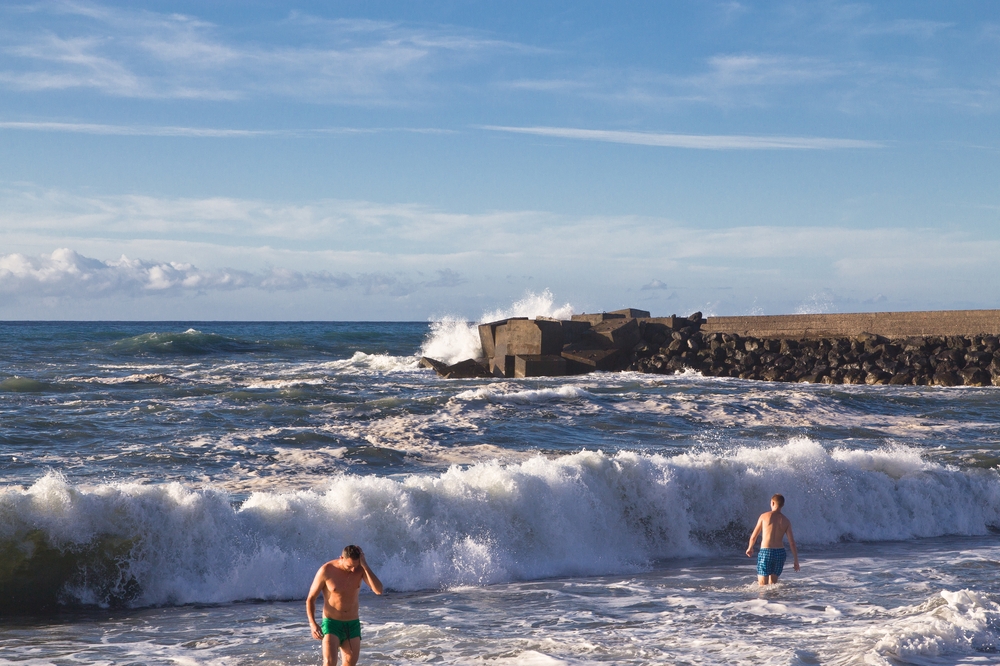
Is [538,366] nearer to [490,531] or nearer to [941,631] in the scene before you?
[490,531]

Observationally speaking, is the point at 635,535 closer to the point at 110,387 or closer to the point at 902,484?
the point at 902,484

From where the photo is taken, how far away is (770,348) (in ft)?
84.2

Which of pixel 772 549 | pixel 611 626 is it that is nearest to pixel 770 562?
pixel 772 549

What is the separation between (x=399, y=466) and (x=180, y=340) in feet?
94.3

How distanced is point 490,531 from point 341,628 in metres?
3.97

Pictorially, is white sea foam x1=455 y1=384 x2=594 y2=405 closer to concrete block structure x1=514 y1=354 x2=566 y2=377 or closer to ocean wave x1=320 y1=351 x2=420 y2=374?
concrete block structure x1=514 y1=354 x2=566 y2=377

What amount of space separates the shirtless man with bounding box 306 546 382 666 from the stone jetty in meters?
18.8

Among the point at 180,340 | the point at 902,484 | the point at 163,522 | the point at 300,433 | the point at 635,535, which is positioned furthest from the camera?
the point at 180,340

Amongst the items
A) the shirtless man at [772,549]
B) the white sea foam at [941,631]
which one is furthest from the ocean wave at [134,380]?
the white sea foam at [941,631]

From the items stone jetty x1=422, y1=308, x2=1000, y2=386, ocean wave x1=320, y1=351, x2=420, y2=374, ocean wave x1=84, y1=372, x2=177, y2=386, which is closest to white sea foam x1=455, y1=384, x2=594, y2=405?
stone jetty x1=422, y1=308, x2=1000, y2=386

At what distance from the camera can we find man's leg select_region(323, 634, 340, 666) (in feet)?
17.4

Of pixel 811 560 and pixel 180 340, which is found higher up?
pixel 180 340

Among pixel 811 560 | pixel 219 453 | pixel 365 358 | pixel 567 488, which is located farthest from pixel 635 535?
pixel 365 358

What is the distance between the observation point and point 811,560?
30.5 feet
